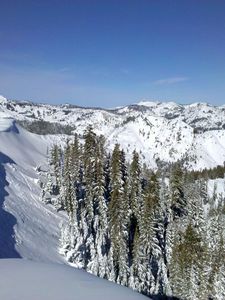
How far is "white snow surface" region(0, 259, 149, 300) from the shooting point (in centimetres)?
684

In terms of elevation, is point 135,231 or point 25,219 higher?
point 135,231

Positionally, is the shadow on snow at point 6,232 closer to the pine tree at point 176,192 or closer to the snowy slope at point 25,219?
the snowy slope at point 25,219

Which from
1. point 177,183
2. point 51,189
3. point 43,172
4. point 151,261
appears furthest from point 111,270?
point 43,172

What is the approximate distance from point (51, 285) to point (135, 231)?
4126 centimetres

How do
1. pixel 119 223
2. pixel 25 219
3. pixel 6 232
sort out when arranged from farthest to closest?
pixel 25 219 → pixel 119 223 → pixel 6 232

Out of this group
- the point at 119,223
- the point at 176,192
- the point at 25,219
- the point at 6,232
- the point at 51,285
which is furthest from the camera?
the point at 25,219

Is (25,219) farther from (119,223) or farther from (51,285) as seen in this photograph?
(51,285)

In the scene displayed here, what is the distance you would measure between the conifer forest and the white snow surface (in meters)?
36.4

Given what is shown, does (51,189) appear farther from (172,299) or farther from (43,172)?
(172,299)

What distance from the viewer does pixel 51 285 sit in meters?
7.36

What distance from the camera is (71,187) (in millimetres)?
54469

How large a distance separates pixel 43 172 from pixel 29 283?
73.9 metres

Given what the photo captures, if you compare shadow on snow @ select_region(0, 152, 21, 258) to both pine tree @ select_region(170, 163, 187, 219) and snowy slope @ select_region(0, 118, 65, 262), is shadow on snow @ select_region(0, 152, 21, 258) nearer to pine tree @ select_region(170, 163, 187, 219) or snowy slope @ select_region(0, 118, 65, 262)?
snowy slope @ select_region(0, 118, 65, 262)

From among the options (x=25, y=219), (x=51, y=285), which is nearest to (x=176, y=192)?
(x=25, y=219)
